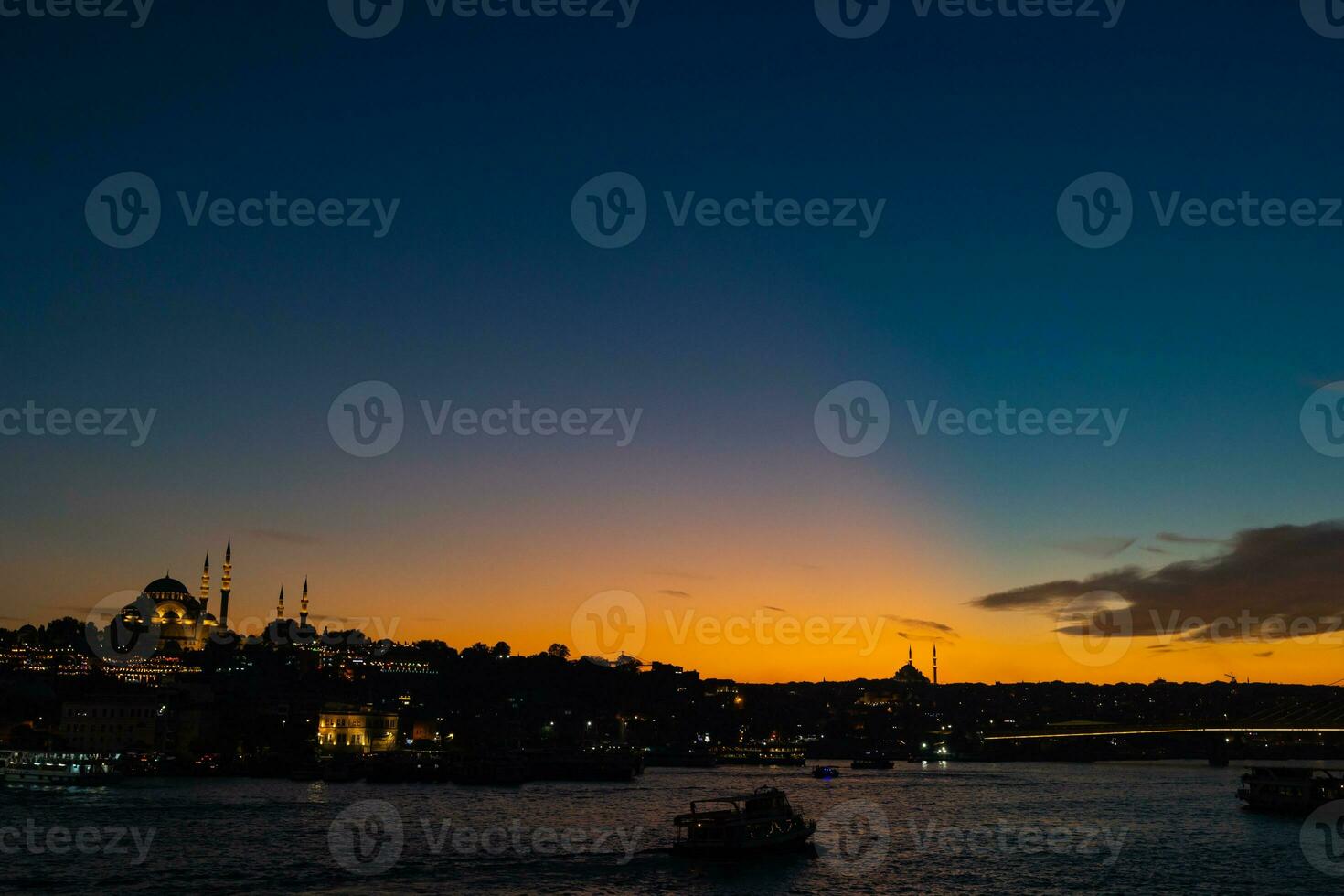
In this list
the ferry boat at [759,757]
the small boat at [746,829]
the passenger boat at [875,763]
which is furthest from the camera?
the ferry boat at [759,757]

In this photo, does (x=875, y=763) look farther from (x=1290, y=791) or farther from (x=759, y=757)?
→ (x=1290, y=791)

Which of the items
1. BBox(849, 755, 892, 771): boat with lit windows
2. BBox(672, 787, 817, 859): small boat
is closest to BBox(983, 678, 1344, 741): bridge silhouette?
BBox(849, 755, 892, 771): boat with lit windows

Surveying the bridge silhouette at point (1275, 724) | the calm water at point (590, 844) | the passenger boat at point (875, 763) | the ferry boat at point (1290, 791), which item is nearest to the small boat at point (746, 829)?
the calm water at point (590, 844)

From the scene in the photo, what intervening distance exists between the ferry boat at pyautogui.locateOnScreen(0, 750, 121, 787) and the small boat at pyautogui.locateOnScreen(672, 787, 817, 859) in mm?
61712

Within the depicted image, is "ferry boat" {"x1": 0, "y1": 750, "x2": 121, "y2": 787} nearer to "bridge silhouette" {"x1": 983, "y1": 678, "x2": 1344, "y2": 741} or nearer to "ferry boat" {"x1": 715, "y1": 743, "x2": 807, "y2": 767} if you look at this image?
"ferry boat" {"x1": 715, "y1": 743, "x2": 807, "y2": 767}

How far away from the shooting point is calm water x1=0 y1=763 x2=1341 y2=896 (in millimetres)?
45750

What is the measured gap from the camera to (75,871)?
4550 centimetres

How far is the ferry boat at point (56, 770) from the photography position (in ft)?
301

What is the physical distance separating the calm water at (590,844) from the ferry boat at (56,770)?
327 centimetres

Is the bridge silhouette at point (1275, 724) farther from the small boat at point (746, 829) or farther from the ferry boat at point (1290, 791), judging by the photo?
the small boat at point (746, 829)

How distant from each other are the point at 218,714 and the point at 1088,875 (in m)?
119

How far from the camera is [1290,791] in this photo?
272ft

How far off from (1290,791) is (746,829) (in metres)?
51.7

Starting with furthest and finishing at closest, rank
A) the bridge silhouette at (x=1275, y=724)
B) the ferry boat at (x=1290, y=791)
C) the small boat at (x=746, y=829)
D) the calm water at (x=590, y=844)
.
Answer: the bridge silhouette at (x=1275, y=724)
the ferry boat at (x=1290, y=791)
the small boat at (x=746, y=829)
the calm water at (x=590, y=844)
